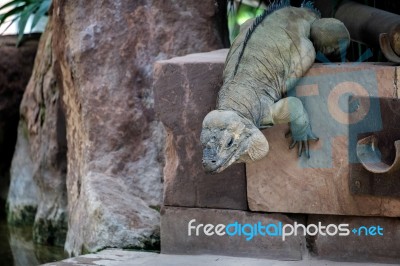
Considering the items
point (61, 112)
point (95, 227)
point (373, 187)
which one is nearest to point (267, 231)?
point (373, 187)

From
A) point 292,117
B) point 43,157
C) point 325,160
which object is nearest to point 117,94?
point 43,157

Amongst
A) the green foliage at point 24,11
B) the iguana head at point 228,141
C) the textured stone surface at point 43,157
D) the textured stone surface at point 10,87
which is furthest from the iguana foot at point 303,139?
the textured stone surface at point 10,87

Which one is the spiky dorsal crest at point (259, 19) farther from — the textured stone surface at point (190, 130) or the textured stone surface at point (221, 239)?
the textured stone surface at point (221, 239)

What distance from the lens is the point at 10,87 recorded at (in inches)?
341

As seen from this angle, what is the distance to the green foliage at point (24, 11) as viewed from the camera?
8.49m

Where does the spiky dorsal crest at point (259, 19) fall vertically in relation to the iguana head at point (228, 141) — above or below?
above

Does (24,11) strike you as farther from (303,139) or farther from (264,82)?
(303,139)

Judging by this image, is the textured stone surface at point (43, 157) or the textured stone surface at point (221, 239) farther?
the textured stone surface at point (43, 157)

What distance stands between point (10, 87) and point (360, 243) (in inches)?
173

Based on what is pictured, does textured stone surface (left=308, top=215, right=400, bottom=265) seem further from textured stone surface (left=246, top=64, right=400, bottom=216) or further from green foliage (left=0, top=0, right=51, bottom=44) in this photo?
green foliage (left=0, top=0, right=51, bottom=44)

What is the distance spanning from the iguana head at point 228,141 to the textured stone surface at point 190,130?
60cm

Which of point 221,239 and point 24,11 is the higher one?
point 24,11

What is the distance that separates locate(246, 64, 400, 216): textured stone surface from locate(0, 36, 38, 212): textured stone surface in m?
3.77

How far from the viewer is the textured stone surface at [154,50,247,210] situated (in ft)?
18.5
